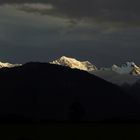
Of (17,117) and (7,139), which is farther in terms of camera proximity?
(17,117)

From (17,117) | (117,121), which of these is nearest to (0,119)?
(17,117)

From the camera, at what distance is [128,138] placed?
6656 centimetres

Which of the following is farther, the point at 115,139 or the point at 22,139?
the point at 115,139

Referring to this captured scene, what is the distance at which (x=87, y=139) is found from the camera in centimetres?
6456

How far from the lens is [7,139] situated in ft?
205

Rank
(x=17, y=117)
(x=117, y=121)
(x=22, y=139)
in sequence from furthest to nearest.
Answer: (x=17, y=117)
(x=117, y=121)
(x=22, y=139)

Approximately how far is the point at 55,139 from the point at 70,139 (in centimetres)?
211

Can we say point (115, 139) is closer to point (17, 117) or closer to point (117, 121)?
point (117, 121)

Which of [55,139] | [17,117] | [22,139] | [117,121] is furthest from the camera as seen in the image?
[17,117]

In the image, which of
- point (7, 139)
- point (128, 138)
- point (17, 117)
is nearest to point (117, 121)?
point (17, 117)

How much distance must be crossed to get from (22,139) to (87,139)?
31.6 ft

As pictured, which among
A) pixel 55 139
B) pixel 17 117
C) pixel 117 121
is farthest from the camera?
pixel 17 117

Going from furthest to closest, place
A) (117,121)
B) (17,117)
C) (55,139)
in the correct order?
(17,117) → (117,121) → (55,139)

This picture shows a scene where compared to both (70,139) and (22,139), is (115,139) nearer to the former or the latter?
(70,139)
